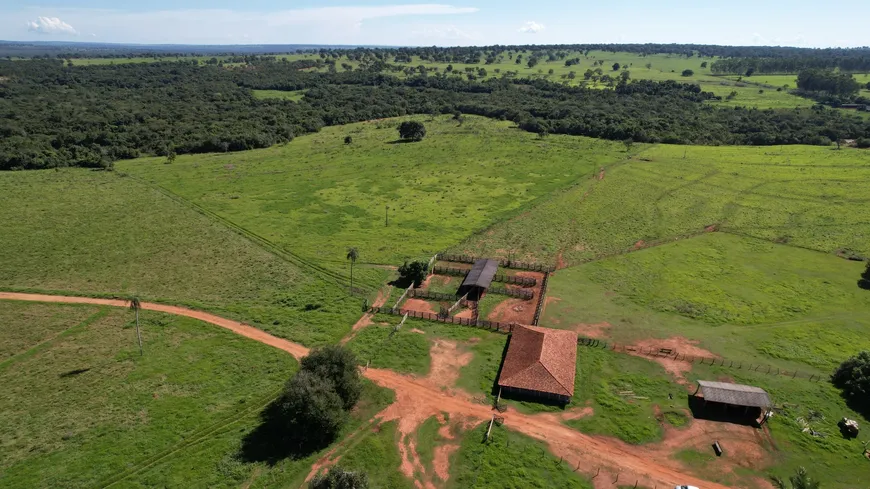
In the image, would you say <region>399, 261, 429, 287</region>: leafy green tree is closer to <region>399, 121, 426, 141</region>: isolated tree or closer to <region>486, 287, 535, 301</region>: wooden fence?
<region>486, 287, 535, 301</region>: wooden fence

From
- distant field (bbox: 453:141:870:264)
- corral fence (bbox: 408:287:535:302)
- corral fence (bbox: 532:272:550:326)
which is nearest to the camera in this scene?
corral fence (bbox: 532:272:550:326)

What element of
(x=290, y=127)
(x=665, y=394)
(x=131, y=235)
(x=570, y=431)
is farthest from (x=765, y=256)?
(x=290, y=127)

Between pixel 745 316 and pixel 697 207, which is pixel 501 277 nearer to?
pixel 745 316

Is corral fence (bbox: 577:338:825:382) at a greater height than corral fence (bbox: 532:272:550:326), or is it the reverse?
corral fence (bbox: 532:272:550:326)

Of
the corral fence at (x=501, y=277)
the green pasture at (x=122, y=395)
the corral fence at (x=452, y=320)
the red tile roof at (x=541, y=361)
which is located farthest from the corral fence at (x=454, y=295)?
the green pasture at (x=122, y=395)

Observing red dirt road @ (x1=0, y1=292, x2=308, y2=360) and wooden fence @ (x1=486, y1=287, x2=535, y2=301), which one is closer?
red dirt road @ (x1=0, y1=292, x2=308, y2=360)

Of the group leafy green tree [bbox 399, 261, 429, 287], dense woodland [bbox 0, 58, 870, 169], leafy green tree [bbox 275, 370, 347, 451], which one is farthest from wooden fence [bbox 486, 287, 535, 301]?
dense woodland [bbox 0, 58, 870, 169]
